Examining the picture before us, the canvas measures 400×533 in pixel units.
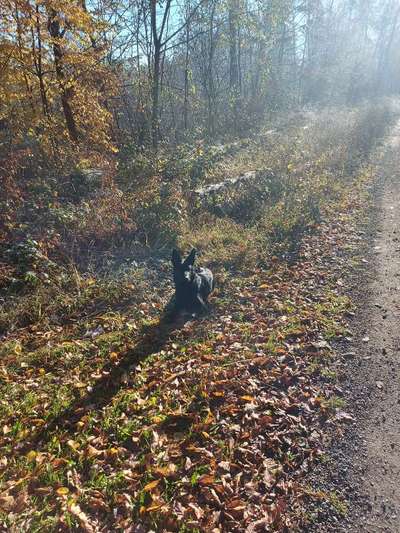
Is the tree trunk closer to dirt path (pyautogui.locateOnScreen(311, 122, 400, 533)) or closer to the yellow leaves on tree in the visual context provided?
the yellow leaves on tree

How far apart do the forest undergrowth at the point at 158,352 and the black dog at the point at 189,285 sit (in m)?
0.33

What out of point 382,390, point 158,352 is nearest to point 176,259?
point 158,352

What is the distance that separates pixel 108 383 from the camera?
4.77 metres

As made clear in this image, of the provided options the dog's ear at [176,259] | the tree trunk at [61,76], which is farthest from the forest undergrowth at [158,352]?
the tree trunk at [61,76]

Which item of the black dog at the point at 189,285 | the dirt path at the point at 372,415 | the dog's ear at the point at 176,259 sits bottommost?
the dirt path at the point at 372,415

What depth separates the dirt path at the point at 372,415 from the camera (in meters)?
3.36

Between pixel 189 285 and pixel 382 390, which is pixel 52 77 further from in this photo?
pixel 382 390

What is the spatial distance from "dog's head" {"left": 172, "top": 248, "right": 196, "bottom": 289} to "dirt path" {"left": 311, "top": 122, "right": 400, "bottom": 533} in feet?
8.75

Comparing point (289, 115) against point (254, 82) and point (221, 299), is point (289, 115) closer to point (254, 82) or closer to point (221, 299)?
point (254, 82)

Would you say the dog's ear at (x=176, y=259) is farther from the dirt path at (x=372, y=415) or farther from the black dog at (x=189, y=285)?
the dirt path at (x=372, y=415)

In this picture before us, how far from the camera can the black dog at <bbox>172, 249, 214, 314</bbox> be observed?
6043mm

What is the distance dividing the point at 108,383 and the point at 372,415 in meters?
3.29

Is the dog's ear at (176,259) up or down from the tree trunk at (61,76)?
down

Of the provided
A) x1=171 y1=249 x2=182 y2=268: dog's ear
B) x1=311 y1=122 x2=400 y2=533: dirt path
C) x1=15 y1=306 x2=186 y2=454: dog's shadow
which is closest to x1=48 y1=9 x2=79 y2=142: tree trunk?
x1=171 y1=249 x2=182 y2=268: dog's ear
